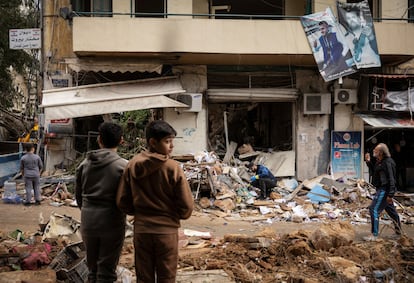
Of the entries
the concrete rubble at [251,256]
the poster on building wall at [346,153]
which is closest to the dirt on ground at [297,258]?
the concrete rubble at [251,256]

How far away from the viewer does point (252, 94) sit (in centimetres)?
1292

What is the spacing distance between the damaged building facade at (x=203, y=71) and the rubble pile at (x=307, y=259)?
646 centimetres

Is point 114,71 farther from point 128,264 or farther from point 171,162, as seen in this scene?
point 171,162

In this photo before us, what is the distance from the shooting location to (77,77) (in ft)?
41.8

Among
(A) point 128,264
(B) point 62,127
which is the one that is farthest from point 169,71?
(A) point 128,264

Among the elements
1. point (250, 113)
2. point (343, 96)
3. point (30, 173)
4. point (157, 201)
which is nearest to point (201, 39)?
point (343, 96)

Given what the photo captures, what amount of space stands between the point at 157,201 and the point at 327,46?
978 cm

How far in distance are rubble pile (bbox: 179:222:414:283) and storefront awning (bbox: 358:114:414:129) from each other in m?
6.79

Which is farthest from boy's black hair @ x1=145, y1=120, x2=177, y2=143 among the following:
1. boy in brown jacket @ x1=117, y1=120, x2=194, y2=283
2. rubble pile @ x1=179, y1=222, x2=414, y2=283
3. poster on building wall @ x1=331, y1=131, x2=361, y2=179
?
poster on building wall @ x1=331, y1=131, x2=361, y2=179

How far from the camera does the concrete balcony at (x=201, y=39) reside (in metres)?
11.2

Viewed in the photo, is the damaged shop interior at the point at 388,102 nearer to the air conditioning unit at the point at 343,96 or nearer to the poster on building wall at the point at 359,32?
the air conditioning unit at the point at 343,96

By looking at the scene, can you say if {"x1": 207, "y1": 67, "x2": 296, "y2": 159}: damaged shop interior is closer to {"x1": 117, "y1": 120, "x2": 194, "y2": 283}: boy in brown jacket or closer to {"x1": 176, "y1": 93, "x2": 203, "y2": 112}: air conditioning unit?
{"x1": 176, "y1": 93, "x2": 203, "y2": 112}: air conditioning unit

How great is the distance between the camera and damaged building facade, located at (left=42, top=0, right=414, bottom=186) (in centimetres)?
1130

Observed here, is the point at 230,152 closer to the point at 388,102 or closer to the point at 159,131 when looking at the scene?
the point at 388,102
